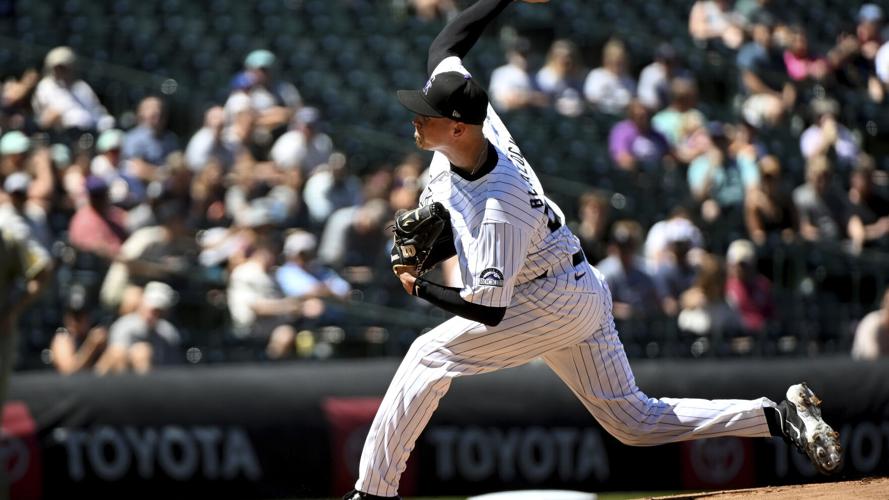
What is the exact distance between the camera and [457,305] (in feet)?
16.1

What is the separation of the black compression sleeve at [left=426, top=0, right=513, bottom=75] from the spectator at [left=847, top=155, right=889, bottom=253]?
7.25m

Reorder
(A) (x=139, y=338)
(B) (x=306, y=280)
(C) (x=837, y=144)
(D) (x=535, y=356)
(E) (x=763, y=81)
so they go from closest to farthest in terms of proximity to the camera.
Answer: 1. (D) (x=535, y=356)
2. (A) (x=139, y=338)
3. (B) (x=306, y=280)
4. (C) (x=837, y=144)
5. (E) (x=763, y=81)

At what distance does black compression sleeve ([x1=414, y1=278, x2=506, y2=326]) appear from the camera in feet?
16.0

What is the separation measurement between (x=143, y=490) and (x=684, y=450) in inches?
145

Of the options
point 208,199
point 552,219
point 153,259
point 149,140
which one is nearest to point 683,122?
point 208,199

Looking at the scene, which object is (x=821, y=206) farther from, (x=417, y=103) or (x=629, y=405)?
(x=417, y=103)

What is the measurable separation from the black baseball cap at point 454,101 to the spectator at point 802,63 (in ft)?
31.5

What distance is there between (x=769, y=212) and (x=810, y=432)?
21.2 feet

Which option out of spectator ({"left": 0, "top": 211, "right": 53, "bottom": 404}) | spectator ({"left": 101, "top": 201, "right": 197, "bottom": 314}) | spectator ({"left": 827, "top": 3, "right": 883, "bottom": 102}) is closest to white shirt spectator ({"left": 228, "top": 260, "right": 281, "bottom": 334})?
spectator ({"left": 101, "top": 201, "right": 197, "bottom": 314})

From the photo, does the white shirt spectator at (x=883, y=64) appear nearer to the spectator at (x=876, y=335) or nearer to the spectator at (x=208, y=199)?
the spectator at (x=876, y=335)

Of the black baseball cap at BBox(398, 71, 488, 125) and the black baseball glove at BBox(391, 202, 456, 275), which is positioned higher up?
the black baseball cap at BBox(398, 71, 488, 125)

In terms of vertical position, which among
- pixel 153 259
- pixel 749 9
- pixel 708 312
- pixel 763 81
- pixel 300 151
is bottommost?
pixel 708 312

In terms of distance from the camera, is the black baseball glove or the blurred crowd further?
the blurred crowd

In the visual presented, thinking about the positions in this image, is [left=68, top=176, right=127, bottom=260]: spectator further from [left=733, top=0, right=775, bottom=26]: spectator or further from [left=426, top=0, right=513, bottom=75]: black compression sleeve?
[left=733, top=0, right=775, bottom=26]: spectator
